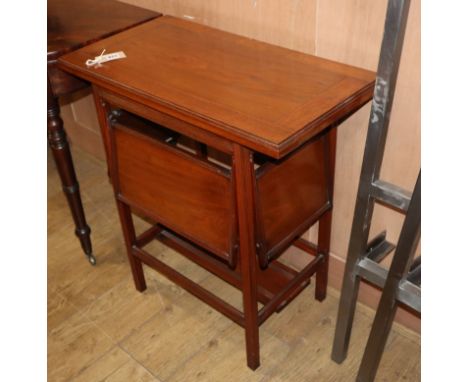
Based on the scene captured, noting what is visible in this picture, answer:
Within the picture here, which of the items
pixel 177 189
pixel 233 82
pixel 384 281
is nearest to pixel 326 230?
pixel 384 281

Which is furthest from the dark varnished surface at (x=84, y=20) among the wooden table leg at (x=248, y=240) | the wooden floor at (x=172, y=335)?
the wooden floor at (x=172, y=335)

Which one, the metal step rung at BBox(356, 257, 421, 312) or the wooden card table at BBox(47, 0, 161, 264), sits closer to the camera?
the metal step rung at BBox(356, 257, 421, 312)

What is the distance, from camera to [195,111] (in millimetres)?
1158

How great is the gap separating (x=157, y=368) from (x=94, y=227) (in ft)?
2.57

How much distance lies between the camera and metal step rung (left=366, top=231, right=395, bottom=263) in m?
1.40

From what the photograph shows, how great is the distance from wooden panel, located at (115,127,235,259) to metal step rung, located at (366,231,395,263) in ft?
1.23

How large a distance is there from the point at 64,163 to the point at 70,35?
16.7 inches

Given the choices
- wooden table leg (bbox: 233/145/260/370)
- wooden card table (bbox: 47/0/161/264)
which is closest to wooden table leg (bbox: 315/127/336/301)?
wooden table leg (bbox: 233/145/260/370)

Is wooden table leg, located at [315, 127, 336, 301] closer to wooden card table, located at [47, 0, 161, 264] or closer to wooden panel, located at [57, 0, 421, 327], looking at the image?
wooden panel, located at [57, 0, 421, 327]

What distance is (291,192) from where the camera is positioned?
1.38m

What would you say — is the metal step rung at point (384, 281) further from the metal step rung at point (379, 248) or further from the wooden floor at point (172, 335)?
the wooden floor at point (172, 335)

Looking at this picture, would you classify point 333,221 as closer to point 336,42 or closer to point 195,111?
point 336,42

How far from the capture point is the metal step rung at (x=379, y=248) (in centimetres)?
140
